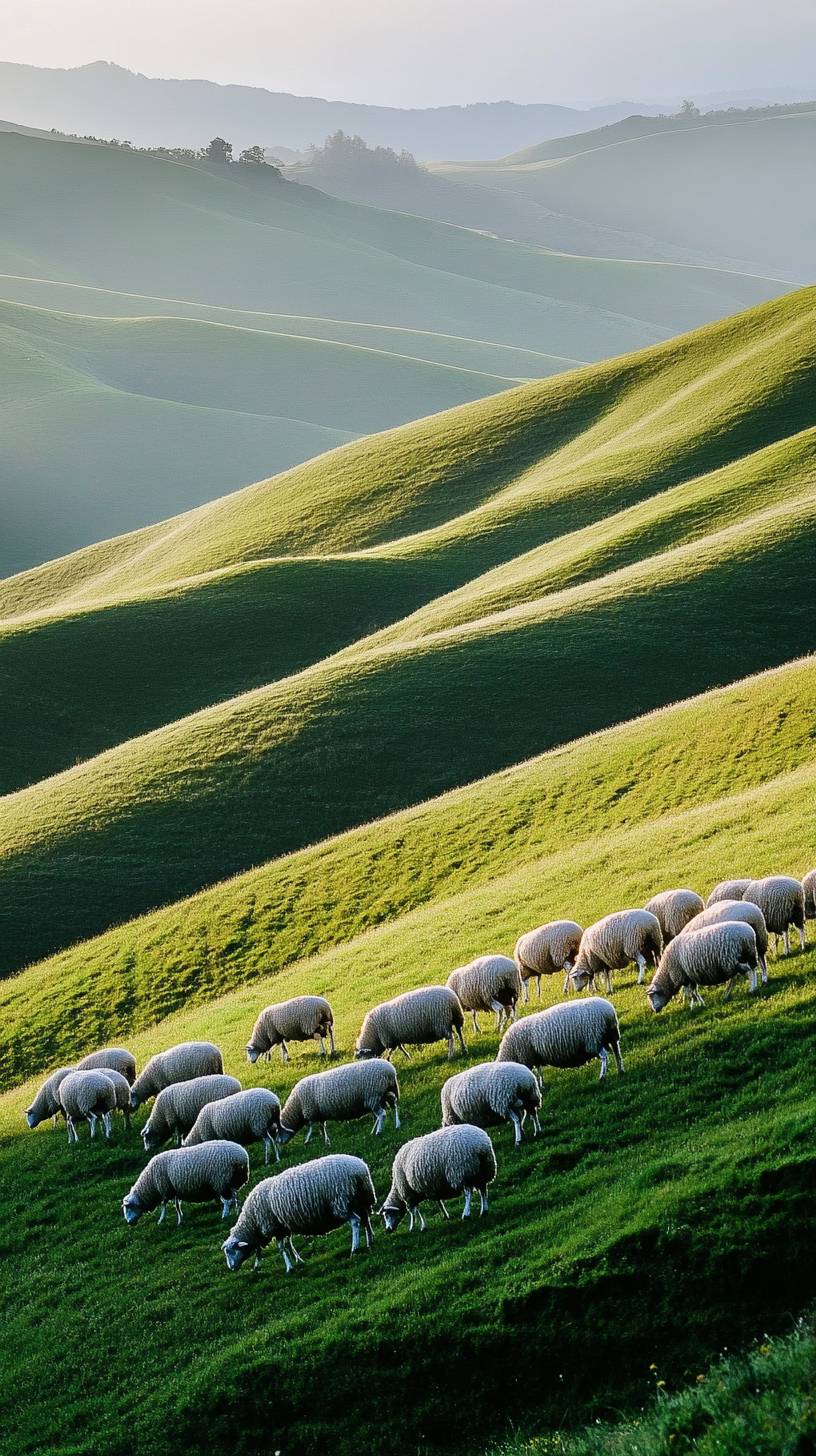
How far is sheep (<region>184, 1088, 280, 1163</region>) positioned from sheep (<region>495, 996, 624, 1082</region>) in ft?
12.2

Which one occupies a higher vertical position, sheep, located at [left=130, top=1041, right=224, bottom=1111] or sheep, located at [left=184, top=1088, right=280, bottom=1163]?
sheep, located at [left=184, top=1088, right=280, bottom=1163]

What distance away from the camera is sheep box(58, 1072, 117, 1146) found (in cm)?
2225

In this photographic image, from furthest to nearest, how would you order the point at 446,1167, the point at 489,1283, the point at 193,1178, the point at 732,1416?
the point at 193,1178, the point at 446,1167, the point at 489,1283, the point at 732,1416

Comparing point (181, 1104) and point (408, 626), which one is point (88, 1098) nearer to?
point (181, 1104)

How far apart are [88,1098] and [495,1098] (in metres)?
9.07

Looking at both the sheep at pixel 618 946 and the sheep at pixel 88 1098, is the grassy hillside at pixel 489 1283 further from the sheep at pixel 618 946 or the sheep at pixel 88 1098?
the sheep at pixel 88 1098

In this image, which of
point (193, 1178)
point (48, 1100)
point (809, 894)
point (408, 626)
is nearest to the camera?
point (193, 1178)

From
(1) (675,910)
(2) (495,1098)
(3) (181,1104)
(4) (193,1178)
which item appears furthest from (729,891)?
(4) (193,1178)

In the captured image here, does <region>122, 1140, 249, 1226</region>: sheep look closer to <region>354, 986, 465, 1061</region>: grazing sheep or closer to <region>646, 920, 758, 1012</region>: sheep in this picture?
<region>354, 986, 465, 1061</region>: grazing sheep

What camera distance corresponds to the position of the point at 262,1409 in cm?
1359

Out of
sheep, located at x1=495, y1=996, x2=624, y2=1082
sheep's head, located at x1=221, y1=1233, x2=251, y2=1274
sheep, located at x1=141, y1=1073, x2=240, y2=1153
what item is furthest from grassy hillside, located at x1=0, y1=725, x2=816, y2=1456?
sheep, located at x1=141, y1=1073, x2=240, y2=1153

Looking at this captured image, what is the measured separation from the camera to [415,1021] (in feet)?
67.4

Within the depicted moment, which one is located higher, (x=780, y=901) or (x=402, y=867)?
(x=780, y=901)

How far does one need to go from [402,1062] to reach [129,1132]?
17.0ft
